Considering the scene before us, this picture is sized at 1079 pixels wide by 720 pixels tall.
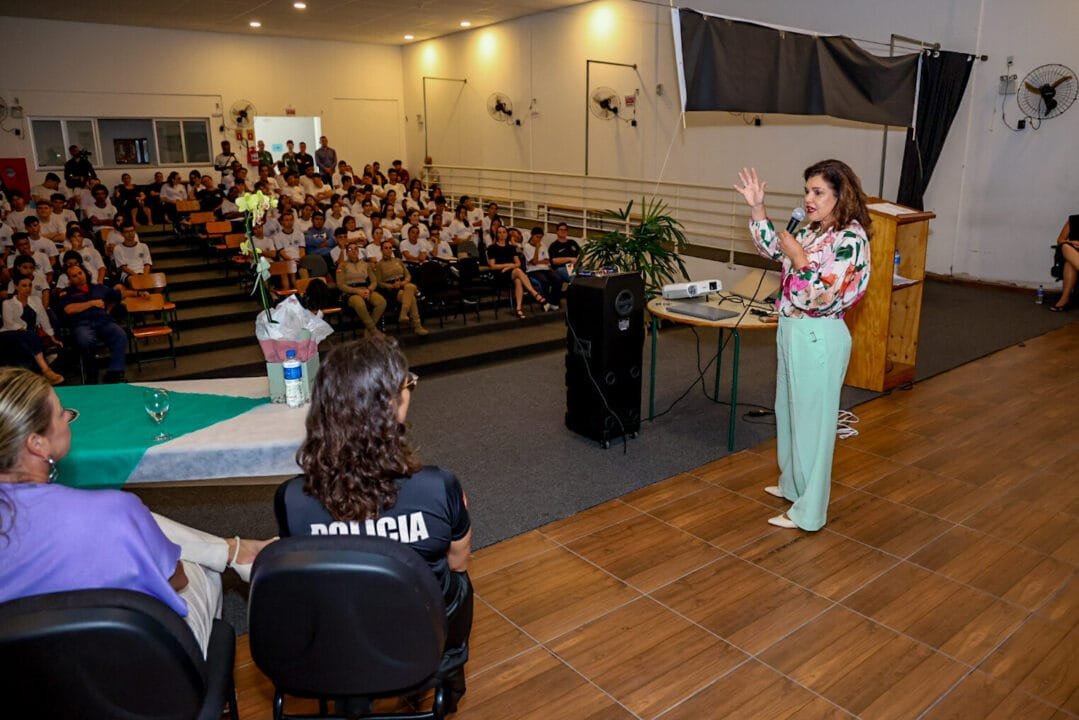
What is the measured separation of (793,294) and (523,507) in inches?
64.6

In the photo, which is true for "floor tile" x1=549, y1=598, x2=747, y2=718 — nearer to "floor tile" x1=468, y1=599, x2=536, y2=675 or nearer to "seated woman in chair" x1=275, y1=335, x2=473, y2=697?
"floor tile" x1=468, y1=599, x2=536, y2=675

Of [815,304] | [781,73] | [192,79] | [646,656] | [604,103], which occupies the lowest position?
[646,656]

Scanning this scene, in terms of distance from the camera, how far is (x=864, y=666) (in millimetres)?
2508

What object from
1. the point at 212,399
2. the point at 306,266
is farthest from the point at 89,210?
the point at 212,399

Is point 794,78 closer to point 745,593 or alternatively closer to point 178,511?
point 745,593

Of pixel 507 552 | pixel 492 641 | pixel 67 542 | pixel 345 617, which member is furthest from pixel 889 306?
pixel 67 542

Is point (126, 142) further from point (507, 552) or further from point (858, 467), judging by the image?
point (858, 467)

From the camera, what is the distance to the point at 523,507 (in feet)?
12.1

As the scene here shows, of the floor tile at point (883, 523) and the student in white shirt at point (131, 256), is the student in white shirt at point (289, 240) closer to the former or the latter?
the student in white shirt at point (131, 256)

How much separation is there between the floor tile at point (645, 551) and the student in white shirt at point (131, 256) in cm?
599

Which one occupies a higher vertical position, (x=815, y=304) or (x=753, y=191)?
(x=753, y=191)

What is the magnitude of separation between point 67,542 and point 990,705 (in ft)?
8.55

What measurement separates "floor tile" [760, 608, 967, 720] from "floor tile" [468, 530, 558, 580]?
1094mm

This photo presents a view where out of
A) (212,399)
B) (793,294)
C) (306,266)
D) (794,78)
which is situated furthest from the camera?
(306,266)
